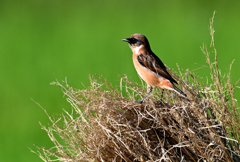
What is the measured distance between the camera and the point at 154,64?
3.78m

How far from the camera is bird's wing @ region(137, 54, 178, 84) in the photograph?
3.67m

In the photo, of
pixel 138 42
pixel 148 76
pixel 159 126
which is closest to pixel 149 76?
pixel 148 76

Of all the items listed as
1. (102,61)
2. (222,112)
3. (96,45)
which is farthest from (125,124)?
(96,45)

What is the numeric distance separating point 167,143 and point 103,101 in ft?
1.52

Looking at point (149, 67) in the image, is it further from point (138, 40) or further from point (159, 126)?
point (159, 126)

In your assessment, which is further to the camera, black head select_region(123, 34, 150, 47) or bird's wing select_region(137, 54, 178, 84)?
black head select_region(123, 34, 150, 47)

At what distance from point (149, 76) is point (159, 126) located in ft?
2.22

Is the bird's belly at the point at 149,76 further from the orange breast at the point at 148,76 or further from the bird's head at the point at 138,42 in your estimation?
the bird's head at the point at 138,42

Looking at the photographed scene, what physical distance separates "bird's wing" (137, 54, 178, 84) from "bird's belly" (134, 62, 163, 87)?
0.08ft

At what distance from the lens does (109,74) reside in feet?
27.0

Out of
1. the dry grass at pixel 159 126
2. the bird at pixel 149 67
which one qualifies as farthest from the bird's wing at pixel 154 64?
the dry grass at pixel 159 126

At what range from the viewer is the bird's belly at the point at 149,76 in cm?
373

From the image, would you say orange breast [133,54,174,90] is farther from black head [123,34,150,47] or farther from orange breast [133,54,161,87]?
black head [123,34,150,47]

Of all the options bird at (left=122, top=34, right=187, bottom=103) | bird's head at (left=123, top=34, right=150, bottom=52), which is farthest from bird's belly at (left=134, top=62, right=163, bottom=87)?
bird's head at (left=123, top=34, right=150, bottom=52)
